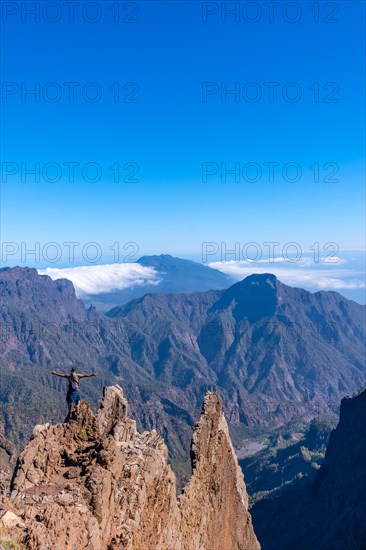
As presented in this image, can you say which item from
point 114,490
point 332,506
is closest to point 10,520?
point 114,490

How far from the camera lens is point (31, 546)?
17.0 metres

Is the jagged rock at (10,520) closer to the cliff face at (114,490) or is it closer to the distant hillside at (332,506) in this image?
the cliff face at (114,490)

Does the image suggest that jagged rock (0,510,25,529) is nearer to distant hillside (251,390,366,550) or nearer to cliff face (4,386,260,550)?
cliff face (4,386,260,550)

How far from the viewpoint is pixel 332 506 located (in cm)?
12975

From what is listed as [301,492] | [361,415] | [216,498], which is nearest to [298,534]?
[301,492]

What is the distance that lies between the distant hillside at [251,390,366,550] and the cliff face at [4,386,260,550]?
231 feet

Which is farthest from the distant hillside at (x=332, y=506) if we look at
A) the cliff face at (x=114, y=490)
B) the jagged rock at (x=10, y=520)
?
the jagged rock at (x=10, y=520)

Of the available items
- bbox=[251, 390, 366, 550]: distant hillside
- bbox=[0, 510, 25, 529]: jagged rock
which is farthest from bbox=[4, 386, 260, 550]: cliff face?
bbox=[251, 390, 366, 550]: distant hillside

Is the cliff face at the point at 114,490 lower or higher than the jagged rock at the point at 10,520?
lower

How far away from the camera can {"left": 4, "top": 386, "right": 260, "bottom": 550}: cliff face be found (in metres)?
19.9

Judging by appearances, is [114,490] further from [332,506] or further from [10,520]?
[332,506]

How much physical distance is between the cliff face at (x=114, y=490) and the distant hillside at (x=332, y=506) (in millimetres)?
70435

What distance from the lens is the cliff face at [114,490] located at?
19.9 metres

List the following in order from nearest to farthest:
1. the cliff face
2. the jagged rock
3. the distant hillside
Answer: the jagged rock < the cliff face < the distant hillside
